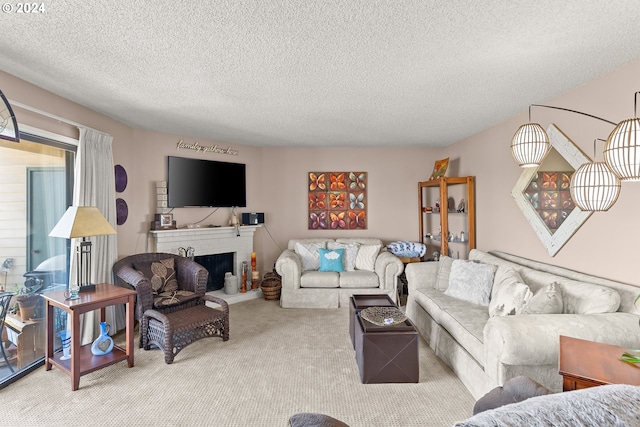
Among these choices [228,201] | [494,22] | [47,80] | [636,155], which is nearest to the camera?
[636,155]

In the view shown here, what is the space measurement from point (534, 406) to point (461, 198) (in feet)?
13.7

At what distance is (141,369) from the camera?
2.58 metres

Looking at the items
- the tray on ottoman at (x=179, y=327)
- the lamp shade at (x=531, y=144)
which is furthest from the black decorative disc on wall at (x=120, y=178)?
the lamp shade at (x=531, y=144)

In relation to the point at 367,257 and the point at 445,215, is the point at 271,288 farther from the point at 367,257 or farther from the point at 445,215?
the point at 445,215

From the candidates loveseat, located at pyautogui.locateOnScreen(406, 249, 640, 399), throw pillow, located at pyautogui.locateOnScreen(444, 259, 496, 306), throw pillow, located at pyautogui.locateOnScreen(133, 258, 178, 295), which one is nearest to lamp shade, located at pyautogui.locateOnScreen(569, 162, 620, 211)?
loveseat, located at pyautogui.locateOnScreen(406, 249, 640, 399)

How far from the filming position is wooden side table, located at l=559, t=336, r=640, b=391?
1.31m

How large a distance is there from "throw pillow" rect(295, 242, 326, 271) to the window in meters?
2.78

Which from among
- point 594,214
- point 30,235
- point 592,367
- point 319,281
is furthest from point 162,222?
point 594,214

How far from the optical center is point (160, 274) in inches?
135

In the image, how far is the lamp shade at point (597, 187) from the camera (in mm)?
2000

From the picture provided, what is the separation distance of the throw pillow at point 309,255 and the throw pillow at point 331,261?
10cm

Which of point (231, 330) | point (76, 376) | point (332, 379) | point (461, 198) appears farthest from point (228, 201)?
point (461, 198)

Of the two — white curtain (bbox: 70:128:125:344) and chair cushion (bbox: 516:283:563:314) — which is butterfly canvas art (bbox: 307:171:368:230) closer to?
white curtain (bbox: 70:128:125:344)

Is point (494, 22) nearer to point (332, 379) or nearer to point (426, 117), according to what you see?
point (426, 117)
